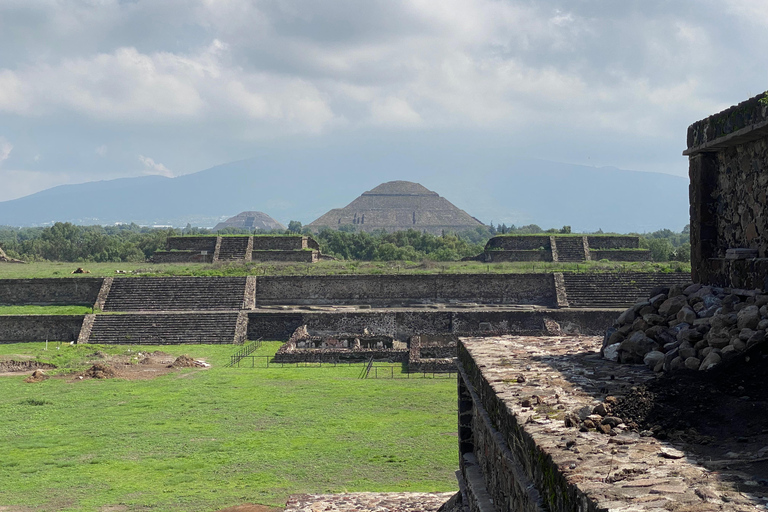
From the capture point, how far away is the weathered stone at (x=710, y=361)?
4.58 m

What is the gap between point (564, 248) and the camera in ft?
124

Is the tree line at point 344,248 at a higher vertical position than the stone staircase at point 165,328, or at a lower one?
higher

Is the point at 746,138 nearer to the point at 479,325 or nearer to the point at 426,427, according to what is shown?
the point at 426,427

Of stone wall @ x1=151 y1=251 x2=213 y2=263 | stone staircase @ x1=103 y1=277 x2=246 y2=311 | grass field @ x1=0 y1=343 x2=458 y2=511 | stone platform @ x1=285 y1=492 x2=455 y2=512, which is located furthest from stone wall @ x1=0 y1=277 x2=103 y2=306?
stone platform @ x1=285 y1=492 x2=455 y2=512

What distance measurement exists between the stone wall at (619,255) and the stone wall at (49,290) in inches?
936

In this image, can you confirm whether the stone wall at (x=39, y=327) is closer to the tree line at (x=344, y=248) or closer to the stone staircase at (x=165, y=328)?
the stone staircase at (x=165, y=328)

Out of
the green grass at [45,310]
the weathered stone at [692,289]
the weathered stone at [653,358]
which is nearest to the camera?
the weathered stone at [653,358]

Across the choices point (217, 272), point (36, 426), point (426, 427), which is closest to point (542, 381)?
point (426, 427)

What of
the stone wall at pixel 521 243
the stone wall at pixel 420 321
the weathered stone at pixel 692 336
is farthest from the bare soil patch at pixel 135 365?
the stone wall at pixel 521 243

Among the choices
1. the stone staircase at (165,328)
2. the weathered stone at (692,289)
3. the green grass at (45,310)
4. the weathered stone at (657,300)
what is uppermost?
the weathered stone at (692,289)

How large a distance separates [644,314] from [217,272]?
90.7ft

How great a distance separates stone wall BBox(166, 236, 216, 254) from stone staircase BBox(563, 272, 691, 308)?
19727mm

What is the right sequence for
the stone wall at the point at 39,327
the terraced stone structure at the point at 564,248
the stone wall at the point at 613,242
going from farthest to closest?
the stone wall at the point at 613,242 → the terraced stone structure at the point at 564,248 → the stone wall at the point at 39,327

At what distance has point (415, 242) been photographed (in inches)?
2181
